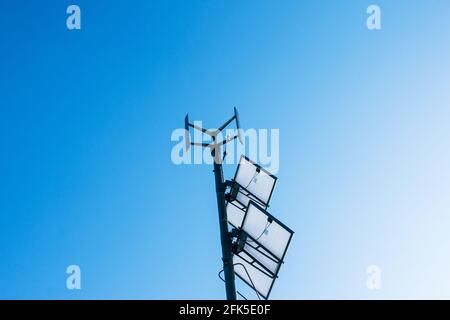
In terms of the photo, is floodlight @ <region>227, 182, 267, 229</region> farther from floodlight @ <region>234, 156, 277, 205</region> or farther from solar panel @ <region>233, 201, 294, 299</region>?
solar panel @ <region>233, 201, 294, 299</region>

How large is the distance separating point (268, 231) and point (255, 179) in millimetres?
1228

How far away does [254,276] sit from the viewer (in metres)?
7.67

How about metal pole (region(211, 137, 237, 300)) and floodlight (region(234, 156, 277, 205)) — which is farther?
floodlight (region(234, 156, 277, 205))

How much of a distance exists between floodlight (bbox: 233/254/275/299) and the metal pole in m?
0.94

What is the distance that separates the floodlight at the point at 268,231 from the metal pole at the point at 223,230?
0.43 metres

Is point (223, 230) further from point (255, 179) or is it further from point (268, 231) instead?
point (255, 179)

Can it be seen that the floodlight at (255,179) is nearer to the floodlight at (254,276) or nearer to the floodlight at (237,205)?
the floodlight at (237,205)

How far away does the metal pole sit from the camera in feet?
20.1

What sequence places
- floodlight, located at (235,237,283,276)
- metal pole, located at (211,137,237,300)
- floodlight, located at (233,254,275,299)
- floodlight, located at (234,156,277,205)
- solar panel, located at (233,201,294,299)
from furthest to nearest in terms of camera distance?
floodlight, located at (234,156,277,205) < floodlight, located at (233,254,275,299) < floodlight, located at (235,237,283,276) < solar panel, located at (233,201,294,299) < metal pole, located at (211,137,237,300)

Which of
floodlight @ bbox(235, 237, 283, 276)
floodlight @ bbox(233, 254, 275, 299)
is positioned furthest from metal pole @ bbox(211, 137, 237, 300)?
floodlight @ bbox(233, 254, 275, 299)

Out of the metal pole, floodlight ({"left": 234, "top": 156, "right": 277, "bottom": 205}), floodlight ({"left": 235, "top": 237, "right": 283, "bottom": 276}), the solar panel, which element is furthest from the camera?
floodlight ({"left": 234, "top": 156, "right": 277, "bottom": 205})

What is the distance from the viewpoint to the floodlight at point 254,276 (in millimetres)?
7531
